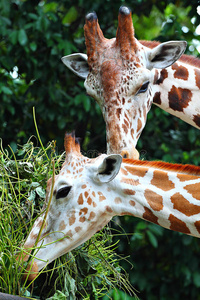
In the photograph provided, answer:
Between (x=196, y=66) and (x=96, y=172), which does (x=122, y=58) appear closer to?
(x=196, y=66)

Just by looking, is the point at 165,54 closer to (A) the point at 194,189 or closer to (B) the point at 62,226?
(A) the point at 194,189

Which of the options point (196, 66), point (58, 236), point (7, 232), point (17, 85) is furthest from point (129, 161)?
point (17, 85)

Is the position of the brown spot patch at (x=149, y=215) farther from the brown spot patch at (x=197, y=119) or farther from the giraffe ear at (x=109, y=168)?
the brown spot patch at (x=197, y=119)

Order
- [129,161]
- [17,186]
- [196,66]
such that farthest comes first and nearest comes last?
[196,66]
[17,186]
[129,161]

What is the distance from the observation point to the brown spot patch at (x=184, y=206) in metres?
2.63

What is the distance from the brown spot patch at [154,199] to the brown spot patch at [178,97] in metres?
1.29

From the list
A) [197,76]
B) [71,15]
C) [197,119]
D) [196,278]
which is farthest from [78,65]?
[196,278]

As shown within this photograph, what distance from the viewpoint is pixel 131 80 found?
3.57m

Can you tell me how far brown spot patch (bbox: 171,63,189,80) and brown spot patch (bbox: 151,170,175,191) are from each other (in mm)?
1339

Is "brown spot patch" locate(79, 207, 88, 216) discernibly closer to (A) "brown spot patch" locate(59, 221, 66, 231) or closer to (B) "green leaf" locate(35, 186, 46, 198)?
(A) "brown spot patch" locate(59, 221, 66, 231)

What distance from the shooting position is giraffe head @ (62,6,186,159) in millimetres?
3496

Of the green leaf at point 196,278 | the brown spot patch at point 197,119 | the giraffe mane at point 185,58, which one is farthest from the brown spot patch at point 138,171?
the green leaf at point 196,278

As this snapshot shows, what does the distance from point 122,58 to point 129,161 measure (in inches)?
41.5

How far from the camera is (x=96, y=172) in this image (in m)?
2.70
